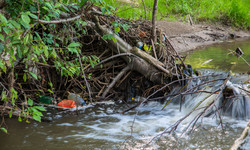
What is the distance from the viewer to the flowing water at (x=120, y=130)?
3.20 metres

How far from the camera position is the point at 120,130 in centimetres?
361

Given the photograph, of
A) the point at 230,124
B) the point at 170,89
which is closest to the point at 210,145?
the point at 230,124

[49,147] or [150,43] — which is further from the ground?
[150,43]

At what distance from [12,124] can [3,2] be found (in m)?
1.50

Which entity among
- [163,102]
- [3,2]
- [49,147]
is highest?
[3,2]

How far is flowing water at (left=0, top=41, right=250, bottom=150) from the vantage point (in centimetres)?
320

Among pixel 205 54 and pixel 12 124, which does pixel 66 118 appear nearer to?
pixel 12 124

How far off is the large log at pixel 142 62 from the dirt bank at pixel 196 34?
4073mm

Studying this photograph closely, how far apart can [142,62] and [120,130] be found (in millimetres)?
1264

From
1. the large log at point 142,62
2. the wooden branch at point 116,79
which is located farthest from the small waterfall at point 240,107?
the wooden branch at point 116,79

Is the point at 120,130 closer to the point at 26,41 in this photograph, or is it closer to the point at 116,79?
the point at 116,79

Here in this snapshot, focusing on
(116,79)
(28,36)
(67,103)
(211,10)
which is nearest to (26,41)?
(28,36)

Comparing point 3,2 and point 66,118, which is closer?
point 3,2

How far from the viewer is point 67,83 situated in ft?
15.0
